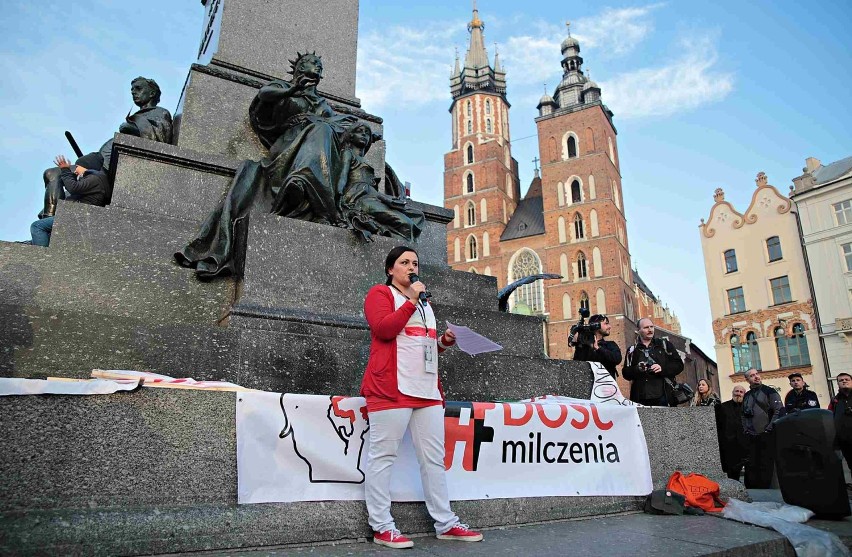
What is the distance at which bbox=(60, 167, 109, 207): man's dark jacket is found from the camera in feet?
13.3

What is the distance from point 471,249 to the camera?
5544cm

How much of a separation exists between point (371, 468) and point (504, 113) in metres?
63.5

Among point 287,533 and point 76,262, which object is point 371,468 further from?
point 76,262

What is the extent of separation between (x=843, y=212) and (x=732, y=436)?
25505mm

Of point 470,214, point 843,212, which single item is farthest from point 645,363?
point 470,214

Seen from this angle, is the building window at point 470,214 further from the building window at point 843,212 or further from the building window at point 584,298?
the building window at point 843,212

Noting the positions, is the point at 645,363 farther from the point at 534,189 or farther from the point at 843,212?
the point at 534,189

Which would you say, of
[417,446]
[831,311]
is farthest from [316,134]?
[831,311]

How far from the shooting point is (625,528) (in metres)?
2.82

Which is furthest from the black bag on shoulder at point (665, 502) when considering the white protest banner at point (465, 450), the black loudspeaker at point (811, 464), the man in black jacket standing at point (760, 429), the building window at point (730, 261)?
the building window at point (730, 261)

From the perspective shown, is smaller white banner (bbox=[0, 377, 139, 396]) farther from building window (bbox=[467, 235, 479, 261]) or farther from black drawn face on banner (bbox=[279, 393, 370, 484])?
building window (bbox=[467, 235, 479, 261])

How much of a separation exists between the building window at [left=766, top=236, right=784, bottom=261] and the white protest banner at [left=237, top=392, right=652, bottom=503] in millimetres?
30076

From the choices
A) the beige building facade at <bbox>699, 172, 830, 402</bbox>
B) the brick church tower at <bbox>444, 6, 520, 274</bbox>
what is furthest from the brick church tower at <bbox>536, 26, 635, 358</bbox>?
the beige building facade at <bbox>699, 172, 830, 402</bbox>

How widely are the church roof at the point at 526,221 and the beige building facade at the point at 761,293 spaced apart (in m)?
21.7
